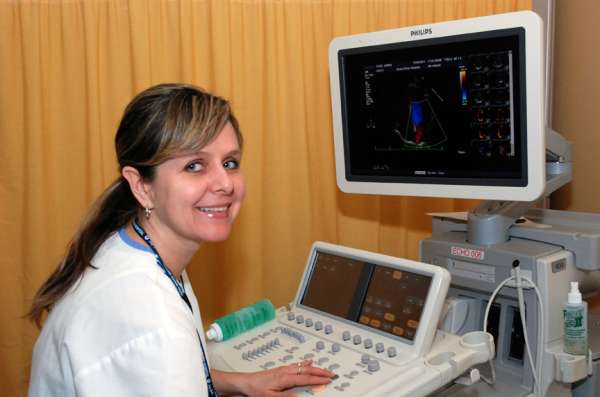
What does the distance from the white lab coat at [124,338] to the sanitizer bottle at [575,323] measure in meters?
0.80

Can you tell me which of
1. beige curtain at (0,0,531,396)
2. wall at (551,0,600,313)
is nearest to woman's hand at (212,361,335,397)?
beige curtain at (0,0,531,396)

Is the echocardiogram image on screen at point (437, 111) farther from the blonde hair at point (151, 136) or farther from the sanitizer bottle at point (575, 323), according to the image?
the blonde hair at point (151, 136)

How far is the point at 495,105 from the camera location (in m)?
1.32

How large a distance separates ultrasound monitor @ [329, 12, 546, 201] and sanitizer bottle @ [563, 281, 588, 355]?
242 millimetres

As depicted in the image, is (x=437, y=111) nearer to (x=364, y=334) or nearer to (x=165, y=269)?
(x=364, y=334)

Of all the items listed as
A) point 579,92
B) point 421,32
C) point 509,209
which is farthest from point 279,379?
point 579,92

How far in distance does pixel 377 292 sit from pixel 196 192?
1.66 feet

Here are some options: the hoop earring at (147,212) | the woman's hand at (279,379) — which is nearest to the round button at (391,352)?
the woman's hand at (279,379)

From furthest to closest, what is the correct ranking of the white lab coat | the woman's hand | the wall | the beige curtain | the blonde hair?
the wall
the beige curtain
the woman's hand
the blonde hair
the white lab coat

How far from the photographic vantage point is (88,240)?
121 centimetres

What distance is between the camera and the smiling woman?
38.5 inches

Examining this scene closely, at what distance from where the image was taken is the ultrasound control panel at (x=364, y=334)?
1.22m

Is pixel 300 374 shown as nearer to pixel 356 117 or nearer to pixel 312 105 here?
pixel 356 117

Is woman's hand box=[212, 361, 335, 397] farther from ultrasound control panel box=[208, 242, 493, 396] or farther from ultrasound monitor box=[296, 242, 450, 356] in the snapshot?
ultrasound monitor box=[296, 242, 450, 356]
